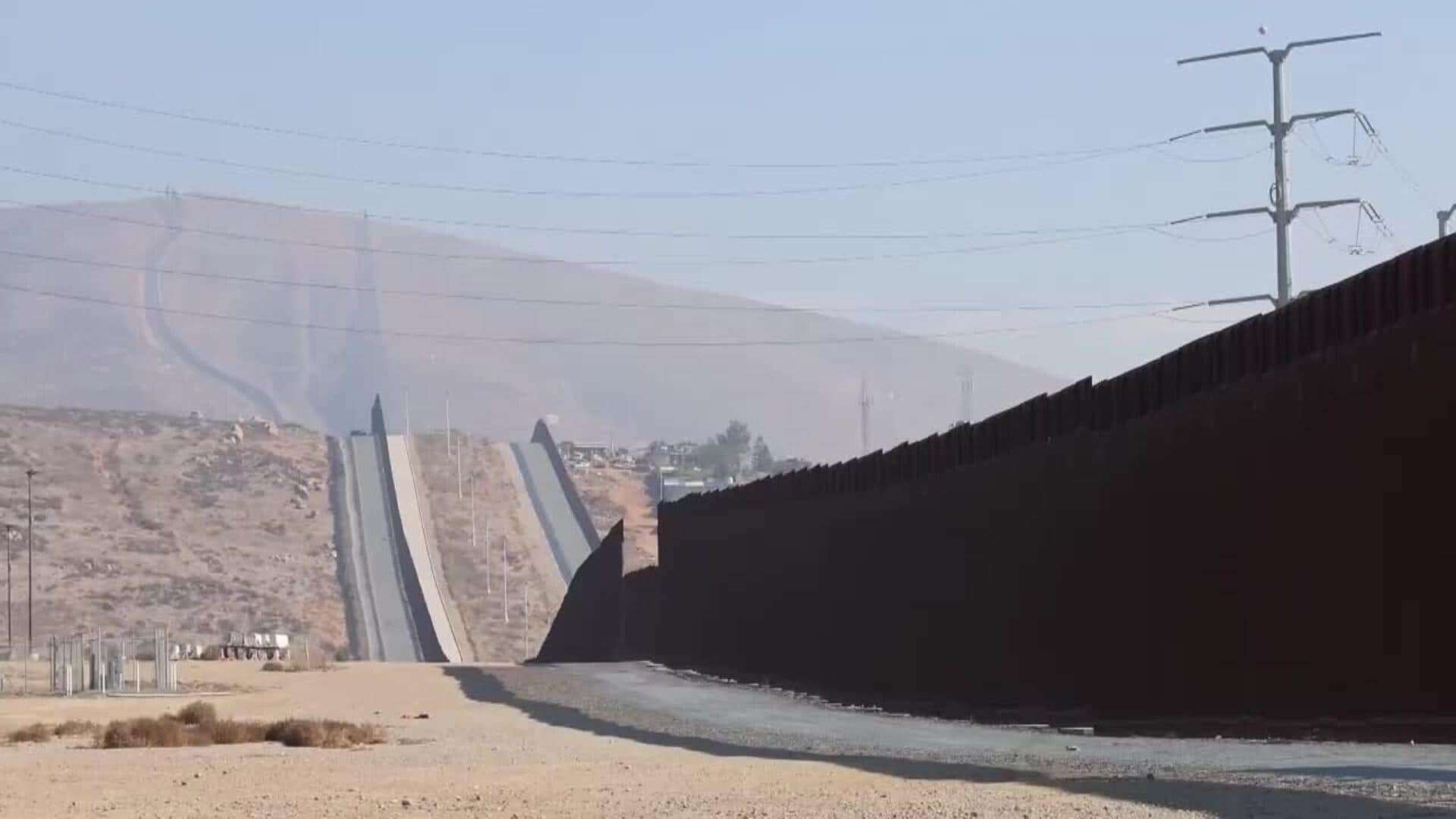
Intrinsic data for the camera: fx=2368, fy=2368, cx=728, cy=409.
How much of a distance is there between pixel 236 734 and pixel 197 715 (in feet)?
13.4

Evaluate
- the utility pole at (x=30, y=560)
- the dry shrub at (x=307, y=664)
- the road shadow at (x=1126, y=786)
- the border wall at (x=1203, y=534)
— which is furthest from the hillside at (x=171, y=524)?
the road shadow at (x=1126, y=786)

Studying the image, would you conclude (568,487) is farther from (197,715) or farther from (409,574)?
(197,715)

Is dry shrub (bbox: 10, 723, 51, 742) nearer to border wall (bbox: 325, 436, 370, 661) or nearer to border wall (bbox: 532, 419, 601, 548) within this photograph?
border wall (bbox: 325, 436, 370, 661)

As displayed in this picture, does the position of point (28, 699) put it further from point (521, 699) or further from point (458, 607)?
point (458, 607)

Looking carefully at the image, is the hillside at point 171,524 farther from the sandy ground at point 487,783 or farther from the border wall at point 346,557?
the sandy ground at point 487,783

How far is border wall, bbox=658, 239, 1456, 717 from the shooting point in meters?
22.4

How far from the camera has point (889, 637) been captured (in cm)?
4216

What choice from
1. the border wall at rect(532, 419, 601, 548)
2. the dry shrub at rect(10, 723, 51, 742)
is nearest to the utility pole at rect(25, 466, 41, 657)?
the border wall at rect(532, 419, 601, 548)

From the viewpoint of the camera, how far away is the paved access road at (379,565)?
106m

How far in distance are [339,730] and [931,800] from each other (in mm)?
14238

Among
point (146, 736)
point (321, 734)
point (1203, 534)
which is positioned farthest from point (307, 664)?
point (1203, 534)

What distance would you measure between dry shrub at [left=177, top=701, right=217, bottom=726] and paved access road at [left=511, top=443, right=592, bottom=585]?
85329mm

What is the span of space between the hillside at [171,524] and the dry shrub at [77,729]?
229ft

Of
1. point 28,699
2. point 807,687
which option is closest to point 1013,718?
point 807,687
